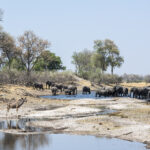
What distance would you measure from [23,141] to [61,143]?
6.65 feet

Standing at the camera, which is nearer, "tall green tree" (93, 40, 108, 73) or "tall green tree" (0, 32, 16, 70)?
"tall green tree" (0, 32, 16, 70)

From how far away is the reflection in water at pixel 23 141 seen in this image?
17.6 m

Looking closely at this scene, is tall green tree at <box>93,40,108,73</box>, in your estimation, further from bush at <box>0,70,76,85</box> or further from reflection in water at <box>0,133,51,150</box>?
reflection in water at <box>0,133,51,150</box>

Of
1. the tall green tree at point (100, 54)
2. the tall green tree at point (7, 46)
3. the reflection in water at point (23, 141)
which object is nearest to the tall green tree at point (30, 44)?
the tall green tree at point (7, 46)

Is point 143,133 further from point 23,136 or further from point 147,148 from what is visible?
point 23,136

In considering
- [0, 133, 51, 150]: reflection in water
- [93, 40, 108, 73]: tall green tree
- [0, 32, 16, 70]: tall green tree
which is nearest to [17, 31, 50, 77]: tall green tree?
[0, 32, 16, 70]: tall green tree

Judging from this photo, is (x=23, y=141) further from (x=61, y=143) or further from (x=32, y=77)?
(x=32, y=77)

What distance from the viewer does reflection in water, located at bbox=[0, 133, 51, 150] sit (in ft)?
57.7

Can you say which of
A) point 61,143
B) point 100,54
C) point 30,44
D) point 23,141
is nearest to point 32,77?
point 30,44

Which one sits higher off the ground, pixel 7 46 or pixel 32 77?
pixel 7 46

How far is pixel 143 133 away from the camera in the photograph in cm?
1953

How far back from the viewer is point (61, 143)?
18.6m

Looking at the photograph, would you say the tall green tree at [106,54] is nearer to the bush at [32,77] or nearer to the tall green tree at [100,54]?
the tall green tree at [100,54]

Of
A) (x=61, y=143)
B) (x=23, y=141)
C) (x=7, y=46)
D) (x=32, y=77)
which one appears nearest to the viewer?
(x=61, y=143)
